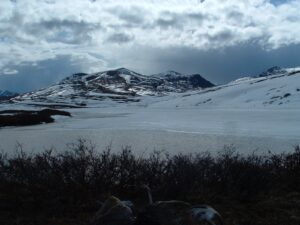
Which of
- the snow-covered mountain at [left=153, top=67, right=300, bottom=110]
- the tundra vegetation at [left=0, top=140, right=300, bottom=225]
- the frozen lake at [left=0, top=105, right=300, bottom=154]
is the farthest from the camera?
the snow-covered mountain at [left=153, top=67, right=300, bottom=110]

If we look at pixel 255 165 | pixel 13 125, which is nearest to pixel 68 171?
pixel 255 165

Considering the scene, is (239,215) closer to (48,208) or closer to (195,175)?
(195,175)

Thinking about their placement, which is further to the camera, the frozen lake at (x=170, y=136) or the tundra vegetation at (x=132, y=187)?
the frozen lake at (x=170, y=136)

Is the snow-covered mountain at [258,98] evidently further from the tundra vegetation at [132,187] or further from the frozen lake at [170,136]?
the tundra vegetation at [132,187]

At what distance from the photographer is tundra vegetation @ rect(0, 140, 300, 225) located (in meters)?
8.30

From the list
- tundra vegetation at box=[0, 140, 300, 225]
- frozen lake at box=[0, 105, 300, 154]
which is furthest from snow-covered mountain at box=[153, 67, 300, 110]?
tundra vegetation at box=[0, 140, 300, 225]

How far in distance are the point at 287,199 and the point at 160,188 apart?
2.74 m

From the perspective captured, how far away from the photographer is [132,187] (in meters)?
9.22

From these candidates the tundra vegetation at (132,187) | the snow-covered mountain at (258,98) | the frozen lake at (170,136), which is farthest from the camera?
the snow-covered mountain at (258,98)

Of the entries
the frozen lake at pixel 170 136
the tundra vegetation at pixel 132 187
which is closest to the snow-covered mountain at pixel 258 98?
the frozen lake at pixel 170 136

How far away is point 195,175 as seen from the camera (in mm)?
9125

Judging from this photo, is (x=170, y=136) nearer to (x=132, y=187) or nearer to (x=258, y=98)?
(x=132, y=187)

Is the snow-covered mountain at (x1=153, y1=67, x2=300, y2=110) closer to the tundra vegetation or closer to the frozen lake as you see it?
the frozen lake

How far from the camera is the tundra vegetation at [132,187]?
27.2ft
